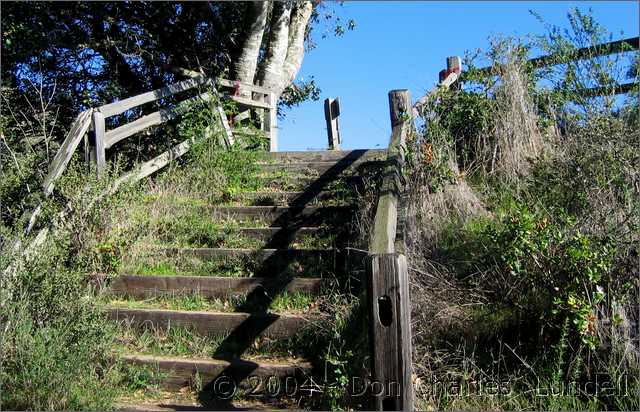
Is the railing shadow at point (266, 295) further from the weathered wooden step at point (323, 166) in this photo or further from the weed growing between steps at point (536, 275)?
the weed growing between steps at point (536, 275)

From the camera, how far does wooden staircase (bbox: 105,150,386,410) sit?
547 centimetres

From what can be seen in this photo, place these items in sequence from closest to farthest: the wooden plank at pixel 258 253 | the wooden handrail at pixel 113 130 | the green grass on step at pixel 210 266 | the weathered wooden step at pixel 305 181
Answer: the green grass on step at pixel 210 266, the wooden plank at pixel 258 253, the wooden handrail at pixel 113 130, the weathered wooden step at pixel 305 181

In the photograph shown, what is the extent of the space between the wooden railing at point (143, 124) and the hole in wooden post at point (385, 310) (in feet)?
14.6

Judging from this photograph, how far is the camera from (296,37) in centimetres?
1509

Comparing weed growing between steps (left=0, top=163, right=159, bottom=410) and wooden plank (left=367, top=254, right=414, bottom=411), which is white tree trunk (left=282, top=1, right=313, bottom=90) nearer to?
weed growing between steps (left=0, top=163, right=159, bottom=410)

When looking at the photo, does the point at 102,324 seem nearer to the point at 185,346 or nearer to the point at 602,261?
the point at 185,346

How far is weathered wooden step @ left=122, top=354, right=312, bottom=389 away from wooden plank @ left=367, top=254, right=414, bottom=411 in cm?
130

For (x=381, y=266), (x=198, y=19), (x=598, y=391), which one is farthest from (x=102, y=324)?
(x=198, y=19)

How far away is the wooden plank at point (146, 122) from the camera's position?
8.49 meters

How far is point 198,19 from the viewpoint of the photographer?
48.4 ft

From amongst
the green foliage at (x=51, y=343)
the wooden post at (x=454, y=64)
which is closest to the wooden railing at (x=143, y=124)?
the green foliage at (x=51, y=343)

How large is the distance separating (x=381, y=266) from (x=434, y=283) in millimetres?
1608

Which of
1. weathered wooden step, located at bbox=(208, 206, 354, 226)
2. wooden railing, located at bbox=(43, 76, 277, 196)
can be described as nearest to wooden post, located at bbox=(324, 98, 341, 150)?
wooden railing, located at bbox=(43, 76, 277, 196)

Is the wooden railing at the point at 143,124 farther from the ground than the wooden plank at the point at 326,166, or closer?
farther from the ground
